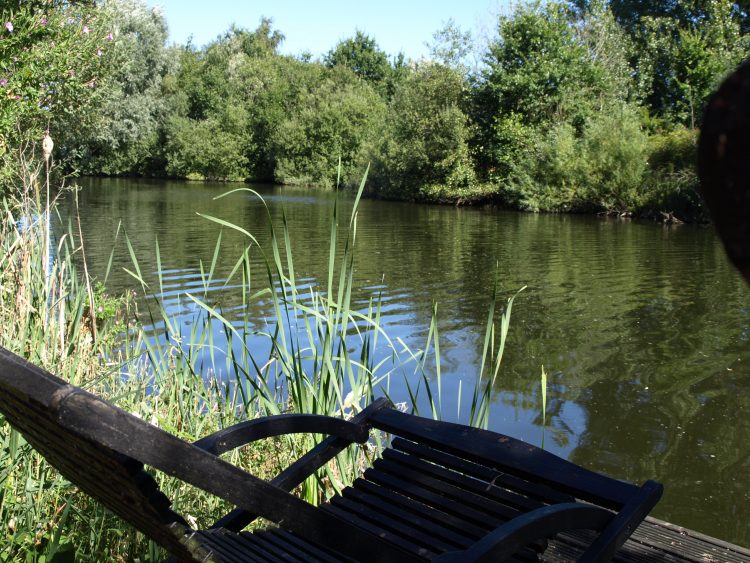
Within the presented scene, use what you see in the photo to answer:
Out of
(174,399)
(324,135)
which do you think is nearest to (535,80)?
(324,135)

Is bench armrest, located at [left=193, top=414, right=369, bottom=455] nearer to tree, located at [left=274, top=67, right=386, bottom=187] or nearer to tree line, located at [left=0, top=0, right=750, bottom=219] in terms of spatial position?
A: tree line, located at [left=0, top=0, right=750, bottom=219]

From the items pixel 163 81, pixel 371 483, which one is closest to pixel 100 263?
pixel 371 483

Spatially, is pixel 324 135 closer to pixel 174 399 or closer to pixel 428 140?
pixel 428 140

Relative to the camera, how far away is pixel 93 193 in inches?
1090

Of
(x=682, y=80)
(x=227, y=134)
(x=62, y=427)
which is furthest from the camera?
(x=227, y=134)

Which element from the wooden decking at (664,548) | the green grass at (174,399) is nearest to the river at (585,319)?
the wooden decking at (664,548)

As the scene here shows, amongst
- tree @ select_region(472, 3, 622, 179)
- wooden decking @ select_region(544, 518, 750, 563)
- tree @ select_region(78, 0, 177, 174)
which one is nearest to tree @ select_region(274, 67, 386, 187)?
tree @ select_region(78, 0, 177, 174)

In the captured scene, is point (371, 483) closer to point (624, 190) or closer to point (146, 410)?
point (146, 410)

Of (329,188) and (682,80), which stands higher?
(682,80)

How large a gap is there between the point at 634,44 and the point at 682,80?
3.53m

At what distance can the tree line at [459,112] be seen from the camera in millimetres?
17998

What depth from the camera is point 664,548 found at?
8.21ft

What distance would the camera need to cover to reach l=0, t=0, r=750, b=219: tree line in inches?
709

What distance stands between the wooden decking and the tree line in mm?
6063
